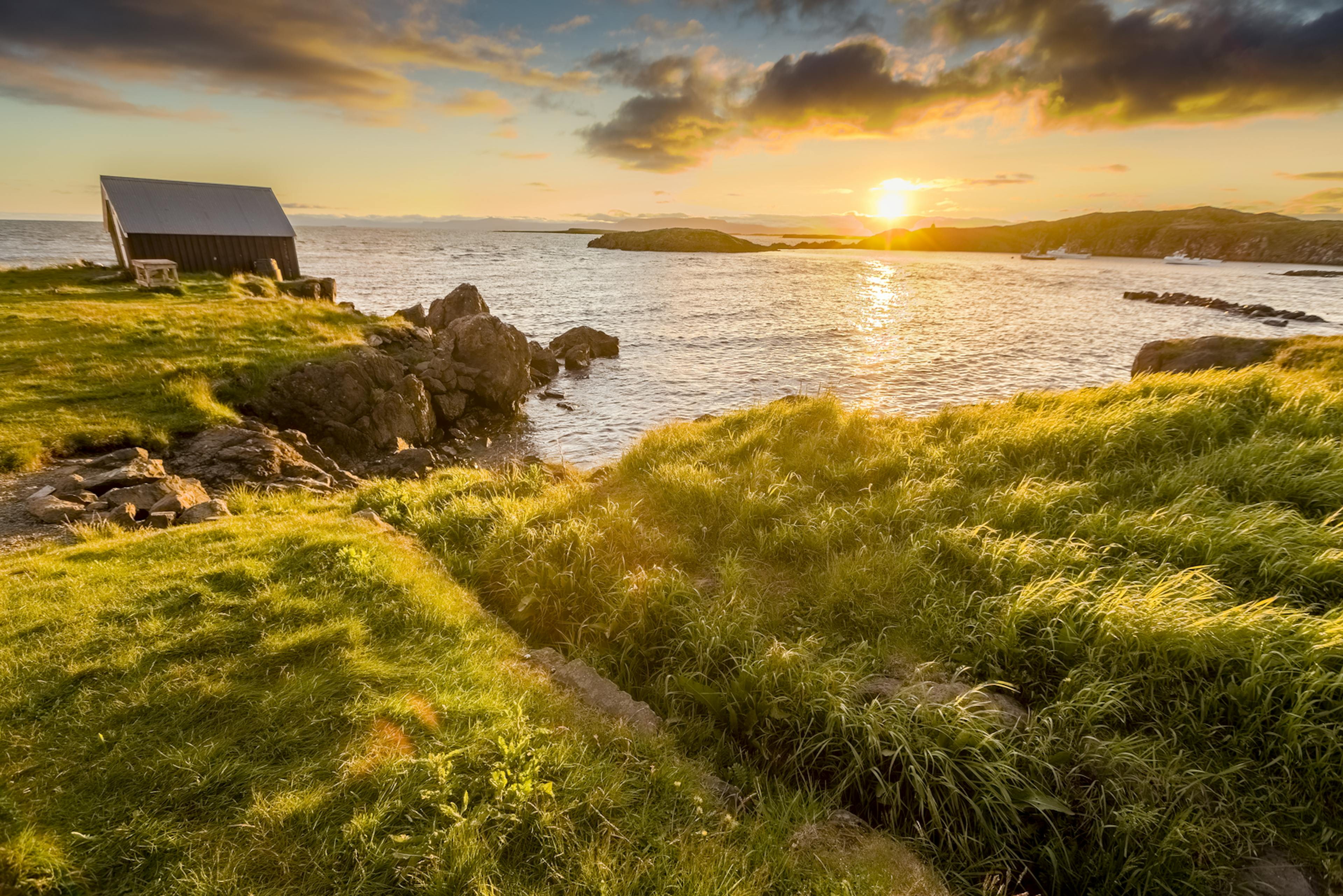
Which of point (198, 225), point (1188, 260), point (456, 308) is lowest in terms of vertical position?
point (456, 308)

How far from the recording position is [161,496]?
979 centimetres

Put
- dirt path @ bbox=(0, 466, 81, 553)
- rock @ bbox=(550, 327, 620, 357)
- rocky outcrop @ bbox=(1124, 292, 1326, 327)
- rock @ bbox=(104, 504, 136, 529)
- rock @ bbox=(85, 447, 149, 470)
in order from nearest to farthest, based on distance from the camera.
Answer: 1. dirt path @ bbox=(0, 466, 81, 553)
2. rock @ bbox=(104, 504, 136, 529)
3. rock @ bbox=(85, 447, 149, 470)
4. rock @ bbox=(550, 327, 620, 357)
5. rocky outcrop @ bbox=(1124, 292, 1326, 327)

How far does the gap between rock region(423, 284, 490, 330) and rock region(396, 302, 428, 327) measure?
115mm

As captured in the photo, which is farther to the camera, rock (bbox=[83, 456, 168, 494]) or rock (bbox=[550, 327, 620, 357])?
rock (bbox=[550, 327, 620, 357])

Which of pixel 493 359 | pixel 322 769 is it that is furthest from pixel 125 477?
pixel 493 359

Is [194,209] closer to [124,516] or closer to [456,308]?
[456,308]

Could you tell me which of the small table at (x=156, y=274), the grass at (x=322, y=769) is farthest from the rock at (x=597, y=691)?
the small table at (x=156, y=274)

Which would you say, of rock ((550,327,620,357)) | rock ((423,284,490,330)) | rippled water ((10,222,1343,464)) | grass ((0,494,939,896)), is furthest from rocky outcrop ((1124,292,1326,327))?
grass ((0,494,939,896))

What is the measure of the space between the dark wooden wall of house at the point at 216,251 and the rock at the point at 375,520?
128 ft

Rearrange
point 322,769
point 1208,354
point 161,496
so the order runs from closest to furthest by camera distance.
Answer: point 322,769 < point 161,496 < point 1208,354

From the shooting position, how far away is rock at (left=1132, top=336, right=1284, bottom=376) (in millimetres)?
17078

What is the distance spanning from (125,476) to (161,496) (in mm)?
1295

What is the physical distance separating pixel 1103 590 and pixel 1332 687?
68.6 inches

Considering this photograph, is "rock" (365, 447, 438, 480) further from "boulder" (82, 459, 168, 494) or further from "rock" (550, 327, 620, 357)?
"rock" (550, 327, 620, 357)
